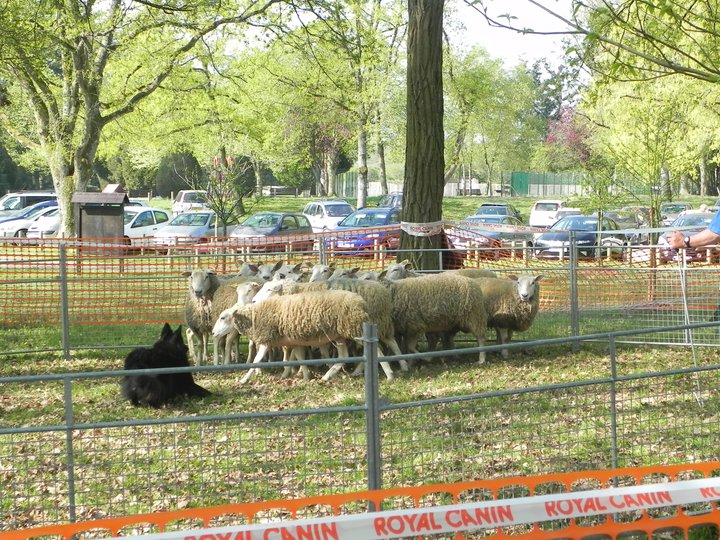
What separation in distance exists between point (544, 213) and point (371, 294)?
31.2 metres

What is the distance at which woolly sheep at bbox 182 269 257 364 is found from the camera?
38.6ft

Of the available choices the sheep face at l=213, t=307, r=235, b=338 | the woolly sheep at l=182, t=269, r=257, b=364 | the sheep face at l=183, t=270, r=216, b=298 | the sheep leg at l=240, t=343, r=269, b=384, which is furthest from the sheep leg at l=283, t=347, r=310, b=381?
the sheep face at l=183, t=270, r=216, b=298

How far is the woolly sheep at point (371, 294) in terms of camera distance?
1049 cm

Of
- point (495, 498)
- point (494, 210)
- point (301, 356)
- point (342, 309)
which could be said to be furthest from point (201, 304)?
point (494, 210)

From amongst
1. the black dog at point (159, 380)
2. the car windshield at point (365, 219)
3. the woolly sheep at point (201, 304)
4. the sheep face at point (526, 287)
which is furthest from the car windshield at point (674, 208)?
the black dog at point (159, 380)

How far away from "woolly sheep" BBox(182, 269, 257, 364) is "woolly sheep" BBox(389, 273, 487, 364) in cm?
241

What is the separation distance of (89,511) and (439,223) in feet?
28.2

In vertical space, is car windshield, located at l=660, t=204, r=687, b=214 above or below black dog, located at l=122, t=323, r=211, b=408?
above

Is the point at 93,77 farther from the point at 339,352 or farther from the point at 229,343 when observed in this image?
the point at 339,352

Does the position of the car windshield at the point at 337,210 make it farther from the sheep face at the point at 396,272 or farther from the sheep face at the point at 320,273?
the sheep face at the point at 320,273

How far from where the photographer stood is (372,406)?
4.39m

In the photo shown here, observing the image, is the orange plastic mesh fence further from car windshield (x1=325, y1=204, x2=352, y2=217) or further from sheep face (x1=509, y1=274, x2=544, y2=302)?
car windshield (x1=325, y1=204, x2=352, y2=217)

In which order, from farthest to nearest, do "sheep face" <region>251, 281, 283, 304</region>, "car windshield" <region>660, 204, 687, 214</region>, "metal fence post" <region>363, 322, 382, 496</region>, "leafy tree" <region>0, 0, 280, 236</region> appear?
"car windshield" <region>660, 204, 687, 214</region> < "leafy tree" <region>0, 0, 280, 236</region> < "sheep face" <region>251, 281, 283, 304</region> < "metal fence post" <region>363, 322, 382, 496</region>

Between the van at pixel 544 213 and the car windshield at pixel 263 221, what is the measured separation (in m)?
14.1
